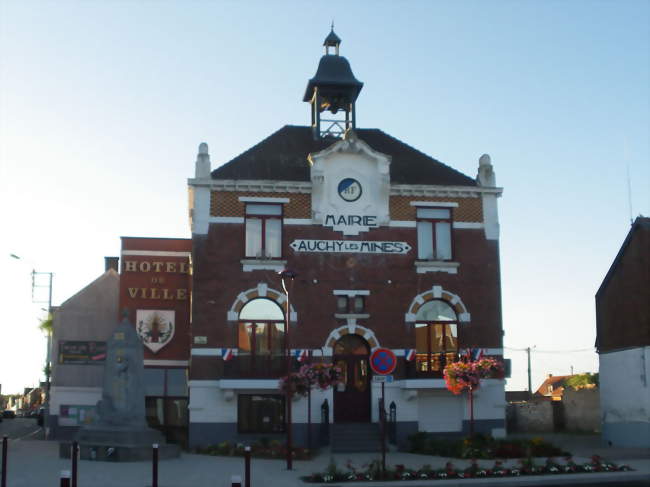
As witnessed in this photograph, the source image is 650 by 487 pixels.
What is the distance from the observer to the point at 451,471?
2170 centimetres

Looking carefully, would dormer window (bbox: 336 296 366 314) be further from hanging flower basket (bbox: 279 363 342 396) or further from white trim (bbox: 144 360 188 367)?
white trim (bbox: 144 360 188 367)

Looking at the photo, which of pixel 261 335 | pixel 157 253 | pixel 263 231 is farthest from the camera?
pixel 157 253

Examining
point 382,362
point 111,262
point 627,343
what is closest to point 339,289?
point 627,343

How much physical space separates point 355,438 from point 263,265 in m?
7.01

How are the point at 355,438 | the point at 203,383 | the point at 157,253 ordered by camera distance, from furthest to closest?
the point at 157,253 → the point at 203,383 → the point at 355,438

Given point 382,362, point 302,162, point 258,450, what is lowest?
point 258,450

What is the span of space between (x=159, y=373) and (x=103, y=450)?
385 inches

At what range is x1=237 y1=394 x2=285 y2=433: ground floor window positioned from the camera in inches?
1251

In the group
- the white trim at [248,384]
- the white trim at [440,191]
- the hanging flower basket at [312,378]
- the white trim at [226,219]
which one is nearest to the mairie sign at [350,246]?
the white trim at [440,191]

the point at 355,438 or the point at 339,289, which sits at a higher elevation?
the point at 339,289

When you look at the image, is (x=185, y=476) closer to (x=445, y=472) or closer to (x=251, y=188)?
(x=445, y=472)

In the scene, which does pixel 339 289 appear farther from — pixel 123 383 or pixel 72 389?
pixel 72 389

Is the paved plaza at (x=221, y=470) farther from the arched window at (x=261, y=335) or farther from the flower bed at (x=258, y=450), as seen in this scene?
the arched window at (x=261, y=335)

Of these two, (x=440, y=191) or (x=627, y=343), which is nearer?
(x=627, y=343)
